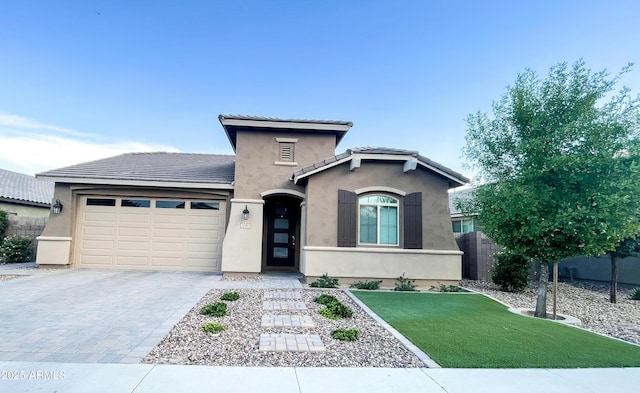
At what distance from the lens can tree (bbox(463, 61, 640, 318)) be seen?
7.02 metres

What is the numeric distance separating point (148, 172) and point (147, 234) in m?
2.33

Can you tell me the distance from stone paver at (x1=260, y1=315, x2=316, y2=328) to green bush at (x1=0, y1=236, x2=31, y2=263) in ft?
43.9

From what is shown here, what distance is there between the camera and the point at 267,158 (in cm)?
1291

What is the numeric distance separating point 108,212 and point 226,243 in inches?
193

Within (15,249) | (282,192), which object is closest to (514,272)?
(282,192)

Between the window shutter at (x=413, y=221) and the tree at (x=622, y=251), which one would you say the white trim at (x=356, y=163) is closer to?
the window shutter at (x=413, y=221)

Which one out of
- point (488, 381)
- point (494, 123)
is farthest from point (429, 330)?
point (494, 123)

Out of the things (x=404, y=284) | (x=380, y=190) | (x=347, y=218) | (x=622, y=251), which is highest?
(x=380, y=190)

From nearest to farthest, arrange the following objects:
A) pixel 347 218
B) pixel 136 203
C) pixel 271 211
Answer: pixel 347 218 < pixel 136 203 < pixel 271 211

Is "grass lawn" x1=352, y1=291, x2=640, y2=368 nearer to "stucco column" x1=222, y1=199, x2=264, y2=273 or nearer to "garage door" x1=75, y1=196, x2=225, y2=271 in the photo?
"stucco column" x1=222, y1=199, x2=264, y2=273

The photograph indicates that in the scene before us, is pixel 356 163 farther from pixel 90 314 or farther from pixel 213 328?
pixel 90 314

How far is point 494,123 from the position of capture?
8.55 m

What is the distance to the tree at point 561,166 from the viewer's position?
7023 mm

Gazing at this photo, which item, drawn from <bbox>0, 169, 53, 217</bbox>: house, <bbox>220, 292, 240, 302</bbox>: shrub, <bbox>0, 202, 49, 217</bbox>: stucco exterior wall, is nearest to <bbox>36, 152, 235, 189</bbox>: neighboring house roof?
<bbox>220, 292, 240, 302</bbox>: shrub
